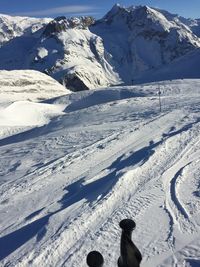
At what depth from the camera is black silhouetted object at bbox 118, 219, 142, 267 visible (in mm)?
4574

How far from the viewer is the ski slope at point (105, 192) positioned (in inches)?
371

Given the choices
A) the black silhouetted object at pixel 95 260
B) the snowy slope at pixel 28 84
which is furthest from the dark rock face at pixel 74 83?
the black silhouetted object at pixel 95 260

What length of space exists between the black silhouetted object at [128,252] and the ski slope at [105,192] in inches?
164

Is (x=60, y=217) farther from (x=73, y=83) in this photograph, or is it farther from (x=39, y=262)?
(x=73, y=83)

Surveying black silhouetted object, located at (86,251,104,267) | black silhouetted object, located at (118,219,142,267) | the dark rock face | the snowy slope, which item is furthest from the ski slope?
the dark rock face

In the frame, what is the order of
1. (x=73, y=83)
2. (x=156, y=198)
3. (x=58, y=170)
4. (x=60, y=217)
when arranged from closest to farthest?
(x=60, y=217) → (x=156, y=198) → (x=58, y=170) → (x=73, y=83)

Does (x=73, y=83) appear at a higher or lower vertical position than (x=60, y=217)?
lower

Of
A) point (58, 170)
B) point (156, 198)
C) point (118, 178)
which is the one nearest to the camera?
point (156, 198)

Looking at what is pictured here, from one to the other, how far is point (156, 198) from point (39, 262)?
403cm

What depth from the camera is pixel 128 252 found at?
464cm

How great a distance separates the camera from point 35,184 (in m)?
13.9

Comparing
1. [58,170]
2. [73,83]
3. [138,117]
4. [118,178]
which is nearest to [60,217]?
[118,178]

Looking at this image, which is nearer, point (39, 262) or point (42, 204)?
point (39, 262)

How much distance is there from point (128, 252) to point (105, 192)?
7.76 metres
